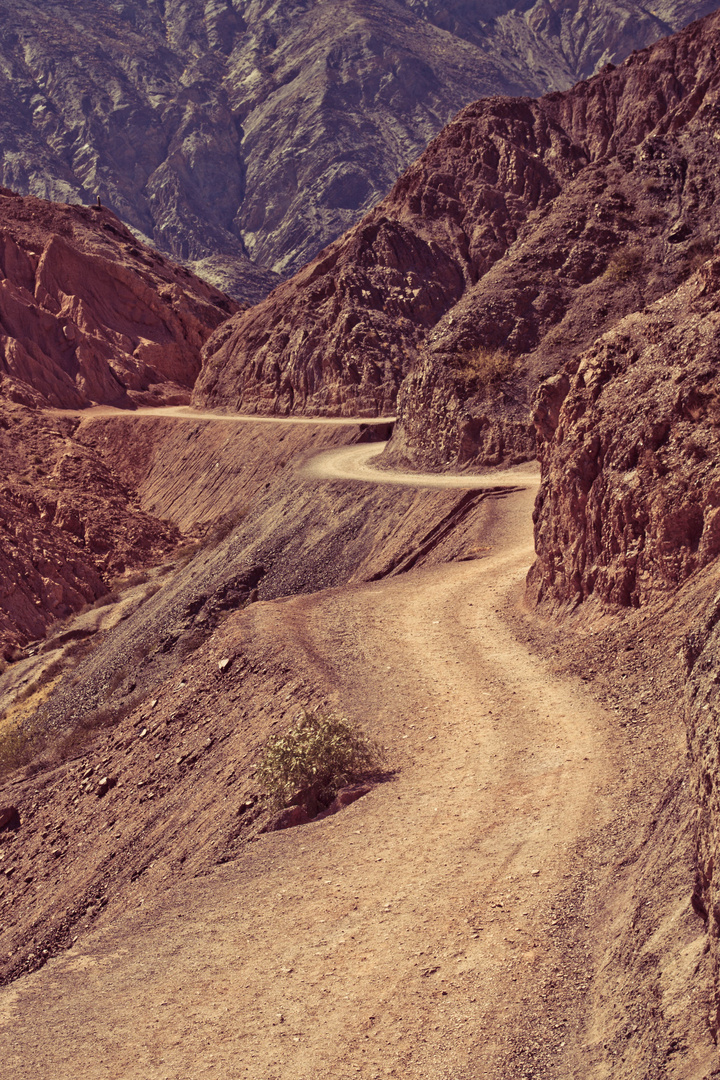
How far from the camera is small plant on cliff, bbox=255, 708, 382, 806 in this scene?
39.5 feet

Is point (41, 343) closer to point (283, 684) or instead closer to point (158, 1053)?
point (283, 684)

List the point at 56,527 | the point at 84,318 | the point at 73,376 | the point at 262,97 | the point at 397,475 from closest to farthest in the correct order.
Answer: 1. the point at 397,475
2. the point at 56,527
3. the point at 73,376
4. the point at 84,318
5. the point at 262,97

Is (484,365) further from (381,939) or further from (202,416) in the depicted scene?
(381,939)

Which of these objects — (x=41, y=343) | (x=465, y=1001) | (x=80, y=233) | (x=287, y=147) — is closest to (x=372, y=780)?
(x=465, y=1001)

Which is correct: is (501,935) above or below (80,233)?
below

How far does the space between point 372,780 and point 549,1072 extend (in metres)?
5.61

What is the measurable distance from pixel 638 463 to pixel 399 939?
27.2 feet

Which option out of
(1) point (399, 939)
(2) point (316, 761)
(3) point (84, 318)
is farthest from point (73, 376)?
(1) point (399, 939)

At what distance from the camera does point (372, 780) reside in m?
12.1

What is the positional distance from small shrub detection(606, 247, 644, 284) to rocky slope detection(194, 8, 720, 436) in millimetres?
65

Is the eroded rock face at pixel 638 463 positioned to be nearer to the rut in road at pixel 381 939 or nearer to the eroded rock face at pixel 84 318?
the rut in road at pixel 381 939

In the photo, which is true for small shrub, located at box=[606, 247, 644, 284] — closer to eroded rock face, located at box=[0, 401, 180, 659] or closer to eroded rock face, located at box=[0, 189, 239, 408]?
eroded rock face, located at box=[0, 401, 180, 659]

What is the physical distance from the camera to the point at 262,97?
168750 mm

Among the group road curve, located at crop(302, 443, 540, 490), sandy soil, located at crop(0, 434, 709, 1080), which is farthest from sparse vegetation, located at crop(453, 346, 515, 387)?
sandy soil, located at crop(0, 434, 709, 1080)
